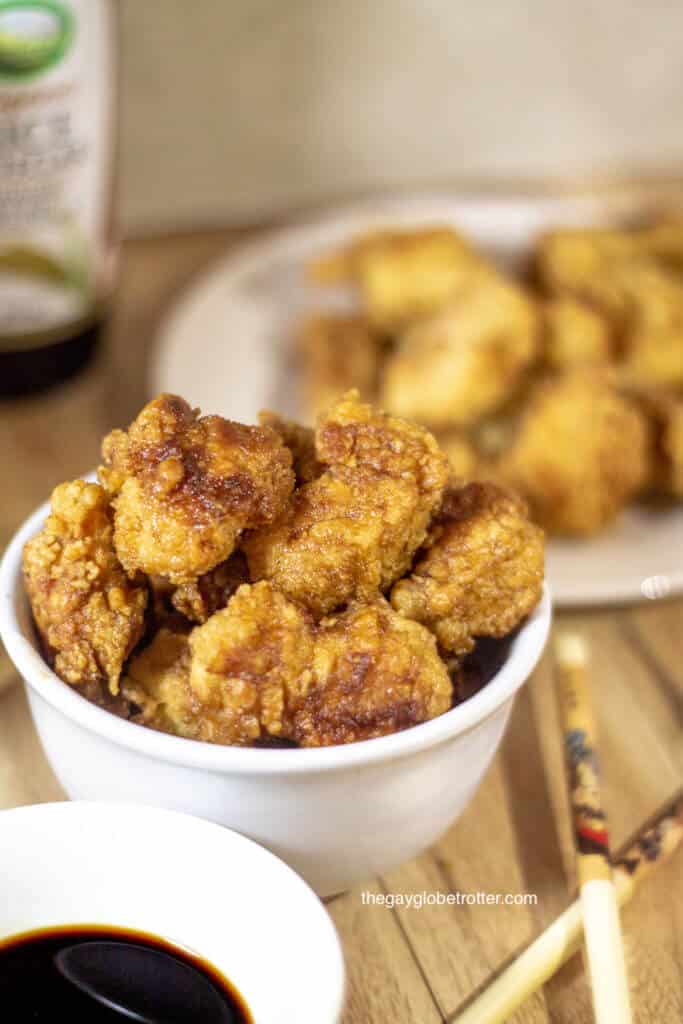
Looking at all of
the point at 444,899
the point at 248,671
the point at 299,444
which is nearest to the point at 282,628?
the point at 248,671

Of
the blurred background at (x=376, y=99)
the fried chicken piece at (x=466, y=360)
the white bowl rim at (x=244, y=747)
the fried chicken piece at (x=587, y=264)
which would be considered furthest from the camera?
the blurred background at (x=376, y=99)

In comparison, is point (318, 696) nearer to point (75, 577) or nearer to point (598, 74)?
point (75, 577)

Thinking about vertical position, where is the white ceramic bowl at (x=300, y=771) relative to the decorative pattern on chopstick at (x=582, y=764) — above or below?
above

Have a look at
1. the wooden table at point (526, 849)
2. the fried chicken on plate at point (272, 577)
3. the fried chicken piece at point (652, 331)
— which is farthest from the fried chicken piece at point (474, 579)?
the fried chicken piece at point (652, 331)

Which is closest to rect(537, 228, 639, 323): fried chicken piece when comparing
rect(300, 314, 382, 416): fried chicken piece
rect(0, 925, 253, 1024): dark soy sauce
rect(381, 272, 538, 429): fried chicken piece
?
rect(381, 272, 538, 429): fried chicken piece

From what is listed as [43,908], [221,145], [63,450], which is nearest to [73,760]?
[43,908]

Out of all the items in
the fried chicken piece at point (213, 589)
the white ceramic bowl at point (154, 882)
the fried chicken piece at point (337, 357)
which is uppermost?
the fried chicken piece at point (213, 589)

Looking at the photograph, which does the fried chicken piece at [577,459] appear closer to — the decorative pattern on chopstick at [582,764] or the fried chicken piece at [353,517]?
the decorative pattern on chopstick at [582,764]
